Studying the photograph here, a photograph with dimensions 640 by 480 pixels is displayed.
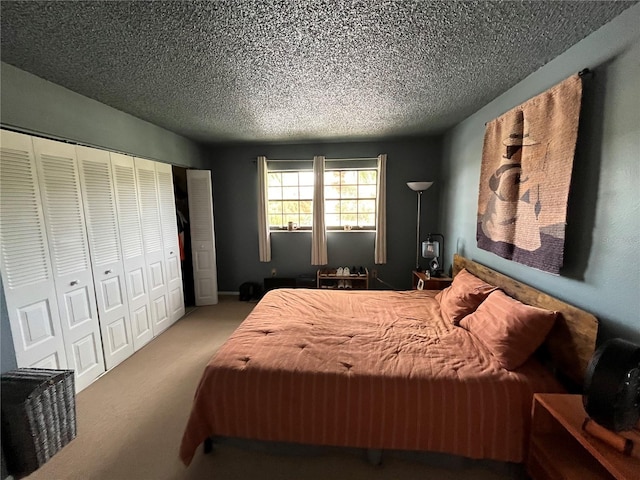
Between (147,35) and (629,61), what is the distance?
2384 mm

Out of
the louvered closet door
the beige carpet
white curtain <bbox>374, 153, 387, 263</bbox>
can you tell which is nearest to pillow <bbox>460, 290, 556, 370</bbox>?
the beige carpet

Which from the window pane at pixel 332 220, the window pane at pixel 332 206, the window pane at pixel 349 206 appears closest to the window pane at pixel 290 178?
the window pane at pixel 332 206

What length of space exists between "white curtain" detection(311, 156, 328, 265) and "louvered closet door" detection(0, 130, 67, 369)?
2.87 metres

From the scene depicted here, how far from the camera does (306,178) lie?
4148 mm

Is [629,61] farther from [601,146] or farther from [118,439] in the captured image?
[118,439]

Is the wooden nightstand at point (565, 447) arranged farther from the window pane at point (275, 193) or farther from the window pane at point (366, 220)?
the window pane at point (275, 193)

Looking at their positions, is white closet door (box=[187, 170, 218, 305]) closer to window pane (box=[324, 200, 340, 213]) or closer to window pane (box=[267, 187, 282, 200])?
window pane (box=[267, 187, 282, 200])

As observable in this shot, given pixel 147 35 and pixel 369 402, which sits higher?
pixel 147 35

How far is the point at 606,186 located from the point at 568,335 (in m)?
0.82

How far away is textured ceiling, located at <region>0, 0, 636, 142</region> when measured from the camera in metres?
1.23

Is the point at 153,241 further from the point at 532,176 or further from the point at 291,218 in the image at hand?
the point at 532,176

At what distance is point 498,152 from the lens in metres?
2.14

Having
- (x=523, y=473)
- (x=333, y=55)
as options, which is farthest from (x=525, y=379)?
(x=333, y=55)

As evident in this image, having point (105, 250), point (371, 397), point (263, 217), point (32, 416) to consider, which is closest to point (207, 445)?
point (32, 416)
